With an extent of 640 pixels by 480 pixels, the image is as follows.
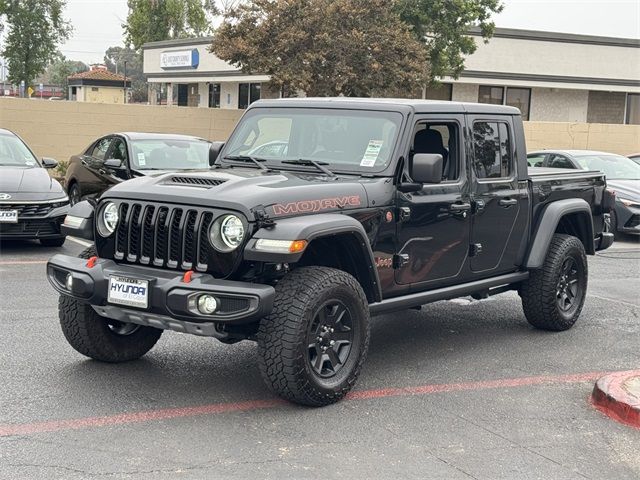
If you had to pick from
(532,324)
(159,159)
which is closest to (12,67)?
(159,159)

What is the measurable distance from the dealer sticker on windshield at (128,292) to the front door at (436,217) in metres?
1.81

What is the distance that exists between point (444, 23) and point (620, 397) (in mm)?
21202

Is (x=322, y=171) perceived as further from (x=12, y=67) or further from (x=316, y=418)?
(x=12, y=67)

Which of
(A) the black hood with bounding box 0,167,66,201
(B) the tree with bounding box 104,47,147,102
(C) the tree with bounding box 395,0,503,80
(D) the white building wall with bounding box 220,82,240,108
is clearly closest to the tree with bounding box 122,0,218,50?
(D) the white building wall with bounding box 220,82,240,108

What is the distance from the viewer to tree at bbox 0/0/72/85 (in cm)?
4175

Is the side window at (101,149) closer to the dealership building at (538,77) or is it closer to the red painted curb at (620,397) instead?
the red painted curb at (620,397)

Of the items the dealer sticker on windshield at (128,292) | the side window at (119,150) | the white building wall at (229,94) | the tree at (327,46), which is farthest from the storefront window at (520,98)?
the dealer sticker on windshield at (128,292)

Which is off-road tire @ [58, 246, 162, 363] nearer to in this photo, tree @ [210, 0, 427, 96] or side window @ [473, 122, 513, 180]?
side window @ [473, 122, 513, 180]

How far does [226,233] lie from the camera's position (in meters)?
5.20

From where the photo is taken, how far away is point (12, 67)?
4281 cm

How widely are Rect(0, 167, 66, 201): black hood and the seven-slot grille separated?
5783 mm

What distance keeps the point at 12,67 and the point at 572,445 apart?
1665 inches

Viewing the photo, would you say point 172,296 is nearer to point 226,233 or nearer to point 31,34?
point 226,233

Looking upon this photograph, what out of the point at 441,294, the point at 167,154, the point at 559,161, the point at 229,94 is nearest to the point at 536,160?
the point at 559,161
